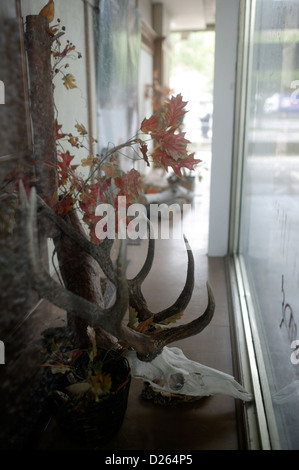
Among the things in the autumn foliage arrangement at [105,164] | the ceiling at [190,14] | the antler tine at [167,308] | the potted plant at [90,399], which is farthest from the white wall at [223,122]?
the ceiling at [190,14]

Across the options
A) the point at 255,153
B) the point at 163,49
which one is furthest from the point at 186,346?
the point at 163,49

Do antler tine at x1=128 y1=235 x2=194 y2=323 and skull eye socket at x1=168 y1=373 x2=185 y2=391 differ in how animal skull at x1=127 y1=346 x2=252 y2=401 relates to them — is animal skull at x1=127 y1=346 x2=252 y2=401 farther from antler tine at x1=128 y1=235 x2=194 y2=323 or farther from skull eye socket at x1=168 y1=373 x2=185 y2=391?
antler tine at x1=128 y1=235 x2=194 y2=323

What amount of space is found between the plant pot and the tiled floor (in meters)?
0.05

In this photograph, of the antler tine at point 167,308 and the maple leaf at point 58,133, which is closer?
the antler tine at point 167,308

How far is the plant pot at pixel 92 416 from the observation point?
118 cm

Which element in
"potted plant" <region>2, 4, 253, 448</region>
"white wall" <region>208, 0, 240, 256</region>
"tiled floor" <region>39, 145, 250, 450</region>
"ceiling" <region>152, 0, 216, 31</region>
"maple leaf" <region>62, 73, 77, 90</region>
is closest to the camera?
"potted plant" <region>2, 4, 253, 448</region>

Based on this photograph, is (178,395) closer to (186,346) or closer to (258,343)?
(186,346)

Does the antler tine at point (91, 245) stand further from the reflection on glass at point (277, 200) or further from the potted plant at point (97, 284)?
the reflection on glass at point (277, 200)

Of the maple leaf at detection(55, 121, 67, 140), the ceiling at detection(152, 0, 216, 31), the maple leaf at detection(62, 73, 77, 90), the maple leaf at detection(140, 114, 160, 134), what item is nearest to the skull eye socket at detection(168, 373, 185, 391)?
the maple leaf at detection(140, 114, 160, 134)

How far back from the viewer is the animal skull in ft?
4.45

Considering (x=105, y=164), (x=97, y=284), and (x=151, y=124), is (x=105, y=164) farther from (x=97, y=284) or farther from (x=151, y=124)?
(x=97, y=284)

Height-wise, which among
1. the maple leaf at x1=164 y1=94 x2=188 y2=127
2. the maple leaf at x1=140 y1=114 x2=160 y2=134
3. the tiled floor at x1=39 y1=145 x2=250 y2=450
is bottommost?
the tiled floor at x1=39 y1=145 x2=250 y2=450

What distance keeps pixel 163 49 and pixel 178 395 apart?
605 centimetres

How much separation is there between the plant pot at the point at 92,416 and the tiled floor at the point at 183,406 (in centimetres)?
5
